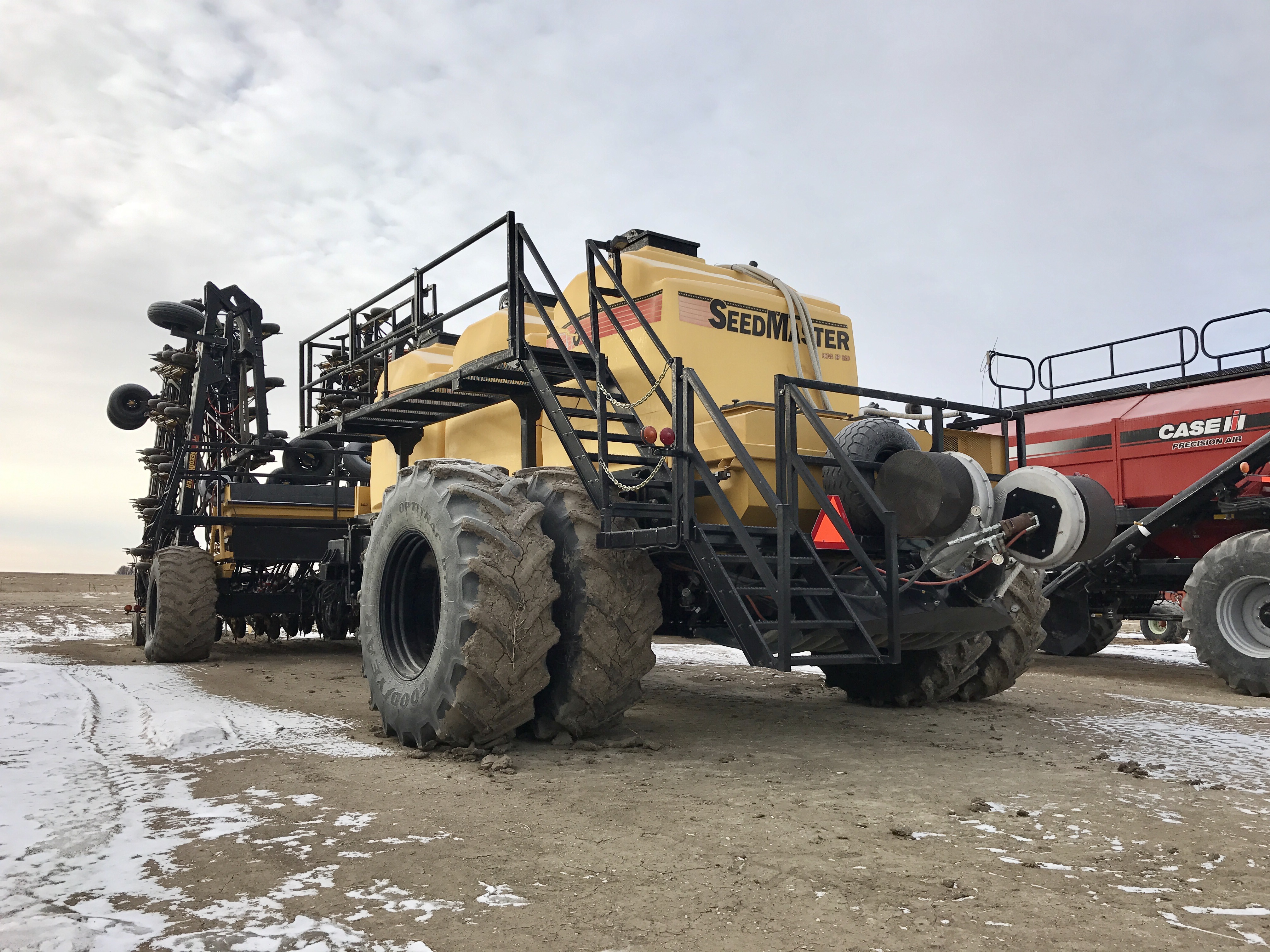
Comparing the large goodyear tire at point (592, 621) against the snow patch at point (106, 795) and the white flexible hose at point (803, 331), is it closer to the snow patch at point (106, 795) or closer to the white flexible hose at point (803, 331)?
the snow patch at point (106, 795)

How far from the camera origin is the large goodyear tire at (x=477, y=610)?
489cm

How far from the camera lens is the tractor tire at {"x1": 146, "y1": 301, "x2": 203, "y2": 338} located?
1352 cm

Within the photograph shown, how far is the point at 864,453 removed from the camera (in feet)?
17.9

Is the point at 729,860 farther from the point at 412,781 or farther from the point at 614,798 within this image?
the point at 412,781

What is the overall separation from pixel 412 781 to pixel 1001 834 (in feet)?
8.23

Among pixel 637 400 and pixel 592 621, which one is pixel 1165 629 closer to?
pixel 637 400

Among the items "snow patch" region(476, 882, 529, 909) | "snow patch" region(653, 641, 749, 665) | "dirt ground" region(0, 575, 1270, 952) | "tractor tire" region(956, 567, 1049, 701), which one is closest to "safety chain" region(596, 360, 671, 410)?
"dirt ground" region(0, 575, 1270, 952)

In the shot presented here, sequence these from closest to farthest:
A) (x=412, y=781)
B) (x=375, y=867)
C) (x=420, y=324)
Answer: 1. (x=375, y=867)
2. (x=412, y=781)
3. (x=420, y=324)

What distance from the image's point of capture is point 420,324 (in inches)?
307

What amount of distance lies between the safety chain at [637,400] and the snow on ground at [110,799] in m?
2.27

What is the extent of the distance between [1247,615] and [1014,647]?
3.32 m

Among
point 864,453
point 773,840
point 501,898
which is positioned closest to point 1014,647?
point 864,453

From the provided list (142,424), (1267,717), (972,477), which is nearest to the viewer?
(972,477)

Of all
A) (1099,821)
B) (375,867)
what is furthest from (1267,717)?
(375,867)
